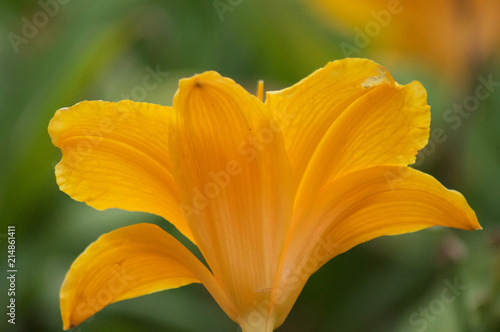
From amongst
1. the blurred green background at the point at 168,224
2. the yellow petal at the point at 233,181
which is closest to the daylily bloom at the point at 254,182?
the yellow petal at the point at 233,181

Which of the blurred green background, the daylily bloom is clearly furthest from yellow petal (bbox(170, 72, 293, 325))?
the blurred green background

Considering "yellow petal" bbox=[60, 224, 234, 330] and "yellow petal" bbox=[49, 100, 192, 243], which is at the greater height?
"yellow petal" bbox=[49, 100, 192, 243]

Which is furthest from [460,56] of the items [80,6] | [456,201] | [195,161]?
[80,6]

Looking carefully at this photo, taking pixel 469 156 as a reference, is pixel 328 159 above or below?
above

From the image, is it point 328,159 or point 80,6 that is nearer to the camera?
point 328,159

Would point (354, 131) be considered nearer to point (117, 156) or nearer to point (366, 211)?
point (366, 211)

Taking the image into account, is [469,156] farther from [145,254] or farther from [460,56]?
[145,254]

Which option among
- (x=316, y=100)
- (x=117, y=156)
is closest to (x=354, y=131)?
(x=316, y=100)

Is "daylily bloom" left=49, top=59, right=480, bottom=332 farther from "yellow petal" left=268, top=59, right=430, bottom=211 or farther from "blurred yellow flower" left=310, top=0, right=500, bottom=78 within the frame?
"blurred yellow flower" left=310, top=0, right=500, bottom=78
